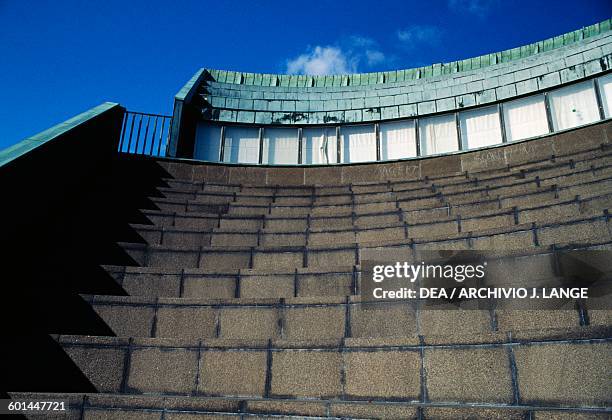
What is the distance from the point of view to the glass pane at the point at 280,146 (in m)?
16.5

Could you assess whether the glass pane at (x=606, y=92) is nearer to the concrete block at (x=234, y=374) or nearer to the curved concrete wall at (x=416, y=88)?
the curved concrete wall at (x=416, y=88)

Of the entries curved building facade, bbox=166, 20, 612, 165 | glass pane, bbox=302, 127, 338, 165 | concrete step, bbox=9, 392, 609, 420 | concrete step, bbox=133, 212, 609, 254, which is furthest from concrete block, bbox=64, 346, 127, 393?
glass pane, bbox=302, 127, 338, 165

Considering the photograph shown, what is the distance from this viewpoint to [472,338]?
16.4 feet

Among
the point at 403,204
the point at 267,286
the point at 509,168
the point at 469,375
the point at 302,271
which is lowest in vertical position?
the point at 469,375

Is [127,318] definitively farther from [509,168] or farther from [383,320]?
[509,168]

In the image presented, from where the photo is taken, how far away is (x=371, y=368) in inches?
211

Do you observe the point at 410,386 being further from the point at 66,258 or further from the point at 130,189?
the point at 130,189

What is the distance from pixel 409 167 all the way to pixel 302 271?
8.22 meters

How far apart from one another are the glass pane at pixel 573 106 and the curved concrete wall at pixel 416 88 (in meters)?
0.30

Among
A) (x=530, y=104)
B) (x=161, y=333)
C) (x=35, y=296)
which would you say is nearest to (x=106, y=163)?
(x=35, y=296)

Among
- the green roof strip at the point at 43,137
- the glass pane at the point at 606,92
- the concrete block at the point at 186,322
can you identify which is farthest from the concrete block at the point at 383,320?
the glass pane at the point at 606,92

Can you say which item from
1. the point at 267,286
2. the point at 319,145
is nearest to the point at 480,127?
the point at 319,145

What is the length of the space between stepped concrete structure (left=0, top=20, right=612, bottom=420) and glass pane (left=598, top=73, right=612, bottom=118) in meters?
0.04

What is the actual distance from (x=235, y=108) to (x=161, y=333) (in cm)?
1167
